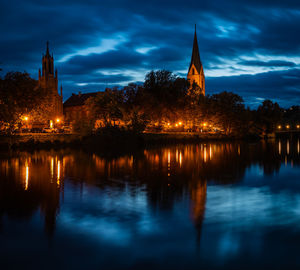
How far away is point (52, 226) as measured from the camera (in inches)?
375

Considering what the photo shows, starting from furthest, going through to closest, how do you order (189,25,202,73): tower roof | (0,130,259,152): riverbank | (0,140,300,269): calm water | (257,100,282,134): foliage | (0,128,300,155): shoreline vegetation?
(189,25,202,73): tower roof < (257,100,282,134): foliage < (0,130,259,152): riverbank < (0,128,300,155): shoreline vegetation < (0,140,300,269): calm water

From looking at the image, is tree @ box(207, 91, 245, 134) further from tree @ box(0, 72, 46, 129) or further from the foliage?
tree @ box(0, 72, 46, 129)

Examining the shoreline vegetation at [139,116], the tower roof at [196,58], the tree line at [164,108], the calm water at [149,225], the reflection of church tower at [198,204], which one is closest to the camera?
the calm water at [149,225]

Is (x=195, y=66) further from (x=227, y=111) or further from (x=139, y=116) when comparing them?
(x=139, y=116)

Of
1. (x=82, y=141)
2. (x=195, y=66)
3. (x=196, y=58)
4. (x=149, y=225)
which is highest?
(x=196, y=58)

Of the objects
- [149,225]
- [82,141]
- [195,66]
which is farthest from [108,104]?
[195,66]

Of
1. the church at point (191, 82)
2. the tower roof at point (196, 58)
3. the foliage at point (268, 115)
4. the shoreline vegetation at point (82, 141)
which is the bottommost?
the shoreline vegetation at point (82, 141)

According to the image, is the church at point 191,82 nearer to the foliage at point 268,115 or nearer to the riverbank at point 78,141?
the foliage at point 268,115

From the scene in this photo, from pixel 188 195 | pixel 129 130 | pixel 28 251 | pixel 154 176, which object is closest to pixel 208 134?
pixel 129 130

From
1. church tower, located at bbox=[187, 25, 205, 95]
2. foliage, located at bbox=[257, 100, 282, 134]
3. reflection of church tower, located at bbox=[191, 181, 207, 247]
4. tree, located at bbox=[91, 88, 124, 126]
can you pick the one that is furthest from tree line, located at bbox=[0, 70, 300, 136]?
church tower, located at bbox=[187, 25, 205, 95]

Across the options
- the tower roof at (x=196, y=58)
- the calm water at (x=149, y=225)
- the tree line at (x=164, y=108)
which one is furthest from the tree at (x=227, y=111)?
the calm water at (x=149, y=225)

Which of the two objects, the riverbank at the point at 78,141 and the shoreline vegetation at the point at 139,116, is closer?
the riverbank at the point at 78,141

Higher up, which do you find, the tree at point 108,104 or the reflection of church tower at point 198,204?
the tree at point 108,104

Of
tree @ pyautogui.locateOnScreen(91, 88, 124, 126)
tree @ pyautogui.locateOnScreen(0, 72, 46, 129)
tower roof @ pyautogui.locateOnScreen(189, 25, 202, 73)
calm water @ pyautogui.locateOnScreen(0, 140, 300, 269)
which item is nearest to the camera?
calm water @ pyautogui.locateOnScreen(0, 140, 300, 269)
